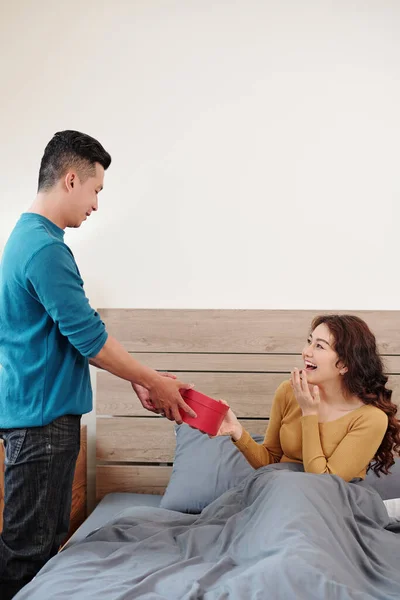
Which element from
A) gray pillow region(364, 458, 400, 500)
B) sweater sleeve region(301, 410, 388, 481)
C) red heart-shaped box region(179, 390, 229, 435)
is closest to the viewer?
red heart-shaped box region(179, 390, 229, 435)

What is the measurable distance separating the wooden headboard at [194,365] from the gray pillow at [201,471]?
24 cm

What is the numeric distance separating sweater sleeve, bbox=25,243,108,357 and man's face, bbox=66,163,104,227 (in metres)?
0.17

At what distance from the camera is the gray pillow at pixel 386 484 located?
2.27 metres

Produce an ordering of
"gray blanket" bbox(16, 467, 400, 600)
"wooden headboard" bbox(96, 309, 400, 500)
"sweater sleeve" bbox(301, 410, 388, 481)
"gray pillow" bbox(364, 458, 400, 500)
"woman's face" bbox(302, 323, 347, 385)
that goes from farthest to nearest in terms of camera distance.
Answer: "wooden headboard" bbox(96, 309, 400, 500) → "gray pillow" bbox(364, 458, 400, 500) → "woman's face" bbox(302, 323, 347, 385) → "sweater sleeve" bbox(301, 410, 388, 481) → "gray blanket" bbox(16, 467, 400, 600)

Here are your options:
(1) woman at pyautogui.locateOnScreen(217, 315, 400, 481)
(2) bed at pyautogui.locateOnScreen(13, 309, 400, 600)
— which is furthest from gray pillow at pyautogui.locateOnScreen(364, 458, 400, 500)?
(1) woman at pyautogui.locateOnScreen(217, 315, 400, 481)

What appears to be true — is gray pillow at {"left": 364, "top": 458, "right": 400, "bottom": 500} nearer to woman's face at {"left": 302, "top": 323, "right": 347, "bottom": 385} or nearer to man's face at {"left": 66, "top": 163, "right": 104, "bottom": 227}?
woman's face at {"left": 302, "top": 323, "right": 347, "bottom": 385}

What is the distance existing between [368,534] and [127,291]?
1.56m

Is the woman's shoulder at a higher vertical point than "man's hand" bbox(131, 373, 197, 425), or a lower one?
lower

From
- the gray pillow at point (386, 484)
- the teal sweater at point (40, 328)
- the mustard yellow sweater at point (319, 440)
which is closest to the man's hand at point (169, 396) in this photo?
the teal sweater at point (40, 328)

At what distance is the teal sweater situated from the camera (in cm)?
151

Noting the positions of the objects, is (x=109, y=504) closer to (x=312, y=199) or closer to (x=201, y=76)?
(x=312, y=199)

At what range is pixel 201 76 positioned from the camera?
2877 millimetres

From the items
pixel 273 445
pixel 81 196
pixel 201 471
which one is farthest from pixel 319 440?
pixel 81 196

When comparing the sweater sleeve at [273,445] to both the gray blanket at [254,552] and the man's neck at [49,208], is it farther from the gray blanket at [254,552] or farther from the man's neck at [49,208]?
the man's neck at [49,208]
